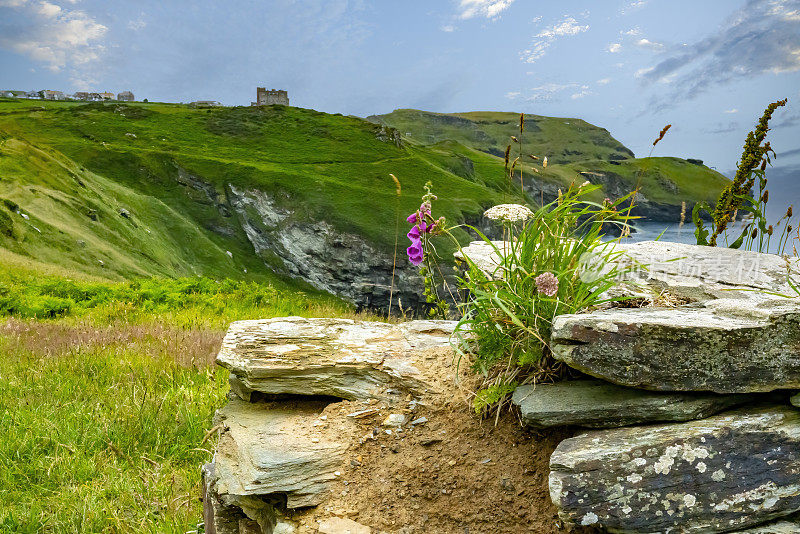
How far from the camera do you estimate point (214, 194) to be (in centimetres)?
8638

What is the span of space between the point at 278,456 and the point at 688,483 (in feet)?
8.67

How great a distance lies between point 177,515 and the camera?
4551 mm

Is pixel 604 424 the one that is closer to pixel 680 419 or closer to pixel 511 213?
pixel 680 419

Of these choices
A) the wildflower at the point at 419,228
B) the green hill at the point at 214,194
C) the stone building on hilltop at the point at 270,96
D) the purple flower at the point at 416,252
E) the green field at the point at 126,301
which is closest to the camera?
the green field at the point at 126,301

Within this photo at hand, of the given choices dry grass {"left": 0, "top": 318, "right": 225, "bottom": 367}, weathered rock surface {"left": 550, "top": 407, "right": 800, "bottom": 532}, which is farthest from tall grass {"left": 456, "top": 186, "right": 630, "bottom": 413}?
dry grass {"left": 0, "top": 318, "right": 225, "bottom": 367}

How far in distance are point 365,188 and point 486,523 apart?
9142 cm

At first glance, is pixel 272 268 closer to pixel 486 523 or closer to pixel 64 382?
pixel 64 382

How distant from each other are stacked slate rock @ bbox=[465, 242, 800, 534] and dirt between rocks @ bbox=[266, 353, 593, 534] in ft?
1.07

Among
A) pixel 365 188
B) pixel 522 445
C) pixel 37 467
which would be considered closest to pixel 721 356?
pixel 522 445

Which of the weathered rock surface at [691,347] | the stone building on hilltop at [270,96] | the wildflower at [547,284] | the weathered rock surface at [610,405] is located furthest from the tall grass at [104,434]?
the stone building on hilltop at [270,96]

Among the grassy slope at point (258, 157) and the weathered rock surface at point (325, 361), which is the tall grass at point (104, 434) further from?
the grassy slope at point (258, 157)

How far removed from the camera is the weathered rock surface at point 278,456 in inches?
142

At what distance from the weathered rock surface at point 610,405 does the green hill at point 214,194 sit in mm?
27443

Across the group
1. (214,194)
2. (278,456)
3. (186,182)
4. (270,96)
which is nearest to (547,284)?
(278,456)
